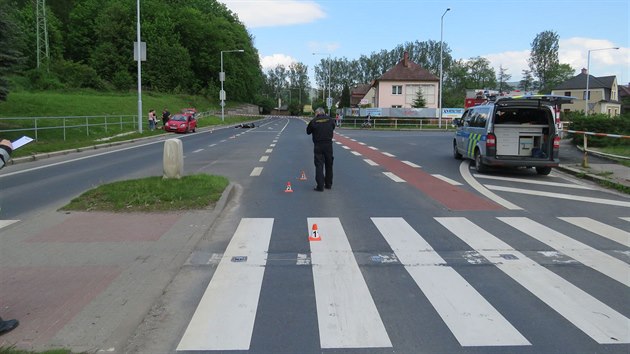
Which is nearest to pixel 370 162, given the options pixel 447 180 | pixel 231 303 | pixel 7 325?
pixel 447 180

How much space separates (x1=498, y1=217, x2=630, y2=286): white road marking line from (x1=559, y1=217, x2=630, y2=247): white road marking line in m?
0.65

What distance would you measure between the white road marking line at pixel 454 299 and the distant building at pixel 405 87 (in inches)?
3119

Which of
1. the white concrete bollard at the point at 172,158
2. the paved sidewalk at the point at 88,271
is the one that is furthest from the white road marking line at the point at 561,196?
the white concrete bollard at the point at 172,158

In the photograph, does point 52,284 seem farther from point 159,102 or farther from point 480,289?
point 159,102

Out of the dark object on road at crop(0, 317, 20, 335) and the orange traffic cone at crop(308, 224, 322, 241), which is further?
the orange traffic cone at crop(308, 224, 322, 241)

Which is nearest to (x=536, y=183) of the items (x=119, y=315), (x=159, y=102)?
(x=119, y=315)

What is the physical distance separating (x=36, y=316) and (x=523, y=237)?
621 centimetres

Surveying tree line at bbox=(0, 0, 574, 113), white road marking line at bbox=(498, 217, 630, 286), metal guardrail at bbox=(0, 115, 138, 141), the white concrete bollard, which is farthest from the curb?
tree line at bbox=(0, 0, 574, 113)

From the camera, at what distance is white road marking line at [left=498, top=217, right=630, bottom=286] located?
592cm

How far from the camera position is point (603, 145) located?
69.7 ft

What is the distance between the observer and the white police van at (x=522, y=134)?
14391 mm

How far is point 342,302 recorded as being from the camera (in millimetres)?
4848

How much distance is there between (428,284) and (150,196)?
588 cm

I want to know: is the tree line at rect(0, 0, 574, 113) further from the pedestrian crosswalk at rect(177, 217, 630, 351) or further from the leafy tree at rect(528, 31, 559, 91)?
the pedestrian crosswalk at rect(177, 217, 630, 351)
